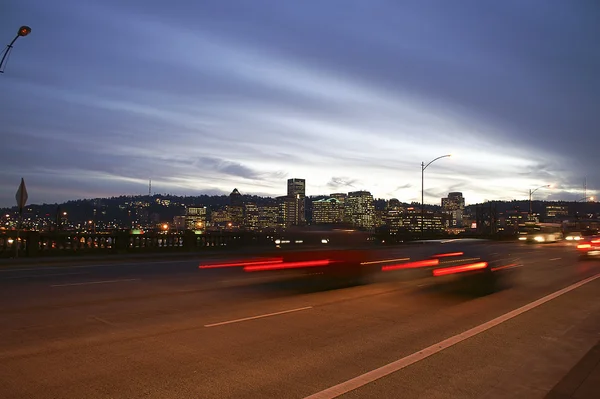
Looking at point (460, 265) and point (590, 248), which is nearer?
point (460, 265)

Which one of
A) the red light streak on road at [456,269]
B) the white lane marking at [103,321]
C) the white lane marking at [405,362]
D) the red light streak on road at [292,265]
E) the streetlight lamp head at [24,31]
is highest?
the streetlight lamp head at [24,31]

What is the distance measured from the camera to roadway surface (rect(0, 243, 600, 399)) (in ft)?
21.2

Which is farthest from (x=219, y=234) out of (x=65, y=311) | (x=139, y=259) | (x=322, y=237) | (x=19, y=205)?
(x=65, y=311)

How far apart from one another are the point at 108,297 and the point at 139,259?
13309 mm

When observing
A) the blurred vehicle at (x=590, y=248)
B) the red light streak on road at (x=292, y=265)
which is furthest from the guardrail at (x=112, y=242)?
the blurred vehicle at (x=590, y=248)

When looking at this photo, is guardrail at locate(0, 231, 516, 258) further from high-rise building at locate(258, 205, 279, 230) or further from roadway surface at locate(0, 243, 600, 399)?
high-rise building at locate(258, 205, 279, 230)

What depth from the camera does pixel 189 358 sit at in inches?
298

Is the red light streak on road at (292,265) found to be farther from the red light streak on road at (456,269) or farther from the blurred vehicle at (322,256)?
the red light streak on road at (456,269)

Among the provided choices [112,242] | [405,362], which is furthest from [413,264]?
[112,242]

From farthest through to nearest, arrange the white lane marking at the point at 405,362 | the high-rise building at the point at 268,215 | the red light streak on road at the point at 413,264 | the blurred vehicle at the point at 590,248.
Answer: the high-rise building at the point at 268,215
the blurred vehicle at the point at 590,248
the red light streak on road at the point at 413,264
the white lane marking at the point at 405,362

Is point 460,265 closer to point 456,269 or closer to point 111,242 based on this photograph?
point 456,269

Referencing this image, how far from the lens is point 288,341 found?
8891 millimetres

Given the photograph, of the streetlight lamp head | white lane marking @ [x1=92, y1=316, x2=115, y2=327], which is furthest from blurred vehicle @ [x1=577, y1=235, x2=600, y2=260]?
the streetlight lamp head

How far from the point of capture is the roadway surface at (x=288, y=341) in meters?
6.45
